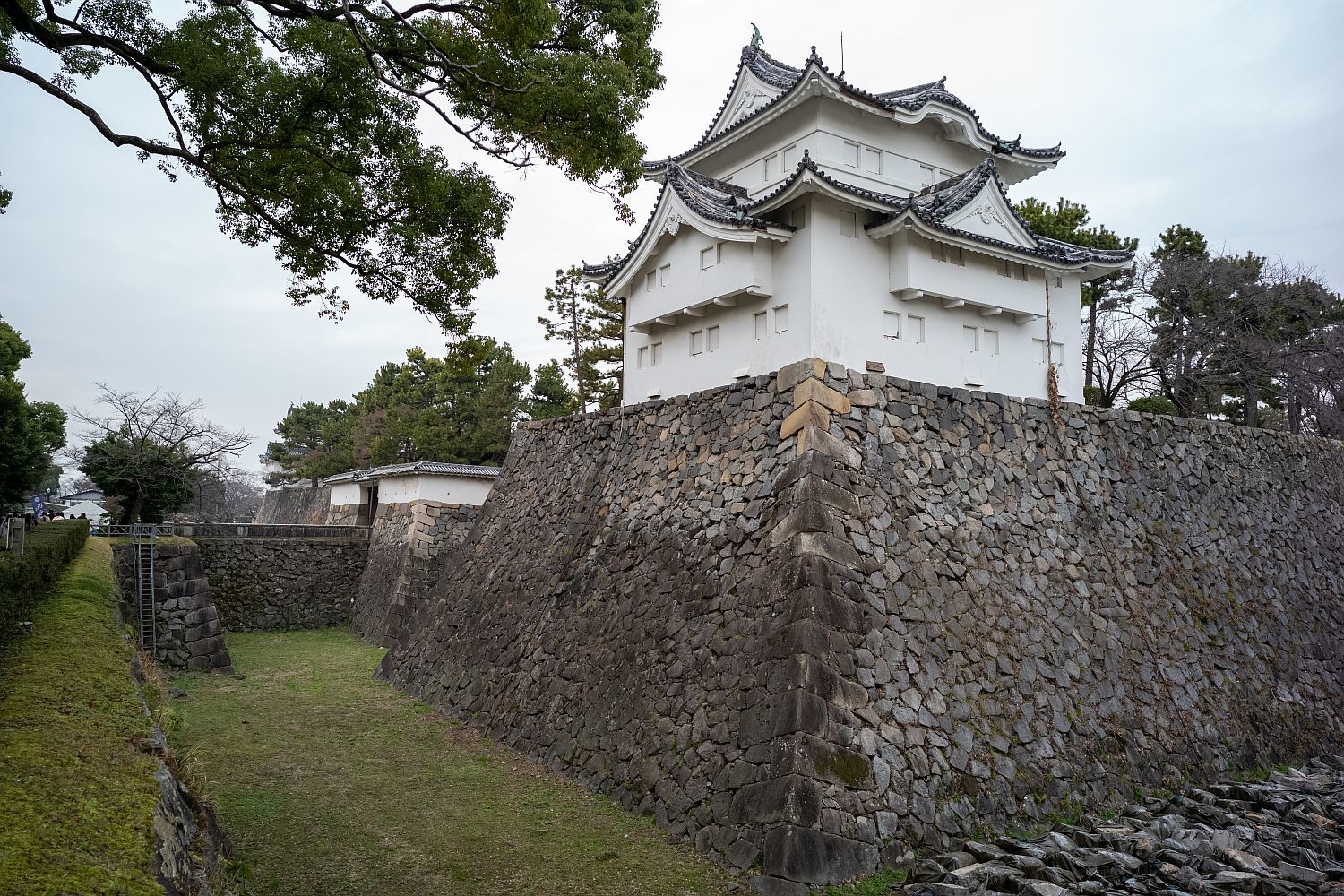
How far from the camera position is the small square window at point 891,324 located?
→ 1283cm

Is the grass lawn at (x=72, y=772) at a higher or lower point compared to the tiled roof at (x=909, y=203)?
lower

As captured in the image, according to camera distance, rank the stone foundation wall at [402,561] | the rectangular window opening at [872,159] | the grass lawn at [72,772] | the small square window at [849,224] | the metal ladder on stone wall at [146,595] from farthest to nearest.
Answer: the stone foundation wall at [402,561] → the metal ladder on stone wall at [146,595] → the rectangular window opening at [872,159] → the small square window at [849,224] → the grass lawn at [72,772]

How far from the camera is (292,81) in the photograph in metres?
7.38

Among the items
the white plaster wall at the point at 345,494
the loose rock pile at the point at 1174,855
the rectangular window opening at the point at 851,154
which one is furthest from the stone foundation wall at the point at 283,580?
the loose rock pile at the point at 1174,855

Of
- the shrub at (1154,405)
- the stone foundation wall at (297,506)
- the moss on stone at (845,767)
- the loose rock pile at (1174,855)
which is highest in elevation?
the shrub at (1154,405)

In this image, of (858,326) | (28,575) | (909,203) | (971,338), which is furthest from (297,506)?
(909,203)

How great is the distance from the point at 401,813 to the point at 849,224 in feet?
32.5

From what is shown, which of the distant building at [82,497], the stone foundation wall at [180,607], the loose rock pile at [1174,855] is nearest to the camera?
the loose rock pile at [1174,855]

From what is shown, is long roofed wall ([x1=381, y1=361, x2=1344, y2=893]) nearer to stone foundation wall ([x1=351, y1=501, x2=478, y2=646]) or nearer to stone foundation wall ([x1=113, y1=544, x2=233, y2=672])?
stone foundation wall ([x1=113, y1=544, x2=233, y2=672])

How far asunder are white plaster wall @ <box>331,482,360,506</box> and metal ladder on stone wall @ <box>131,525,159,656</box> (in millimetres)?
9828

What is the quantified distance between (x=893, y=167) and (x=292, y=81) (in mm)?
11305

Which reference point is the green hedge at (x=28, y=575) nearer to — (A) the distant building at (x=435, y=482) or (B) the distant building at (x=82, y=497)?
(A) the distant building at (x=435, y=482)

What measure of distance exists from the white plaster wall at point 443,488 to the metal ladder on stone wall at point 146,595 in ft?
21.7

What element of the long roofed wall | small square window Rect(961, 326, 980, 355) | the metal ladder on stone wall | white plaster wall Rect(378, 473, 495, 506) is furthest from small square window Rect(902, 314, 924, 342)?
the metal ladder on stone wall
